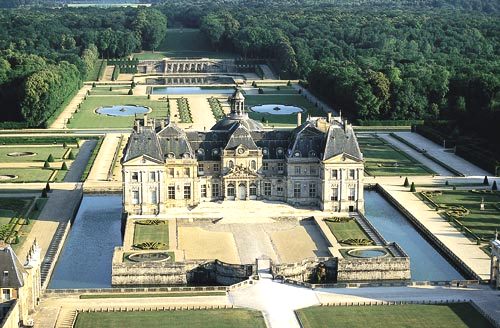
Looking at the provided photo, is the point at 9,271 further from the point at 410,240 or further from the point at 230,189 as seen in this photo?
the point at 410,240

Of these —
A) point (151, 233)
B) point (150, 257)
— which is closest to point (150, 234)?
point (151, 233)

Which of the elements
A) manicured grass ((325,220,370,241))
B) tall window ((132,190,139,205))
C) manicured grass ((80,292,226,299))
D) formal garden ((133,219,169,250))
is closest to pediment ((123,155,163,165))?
tall window ((132,190,139,205))

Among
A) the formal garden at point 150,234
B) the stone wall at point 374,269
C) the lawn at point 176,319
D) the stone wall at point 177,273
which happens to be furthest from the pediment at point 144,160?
the lawn at point 176,319

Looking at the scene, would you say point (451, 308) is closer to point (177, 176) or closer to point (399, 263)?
point (399, 263)

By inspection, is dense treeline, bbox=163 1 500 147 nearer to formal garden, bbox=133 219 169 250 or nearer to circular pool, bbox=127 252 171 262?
formal garden, bbox=133 219 169 250

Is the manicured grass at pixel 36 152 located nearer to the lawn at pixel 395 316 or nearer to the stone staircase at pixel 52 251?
the stone staircase at pixel 52 251
